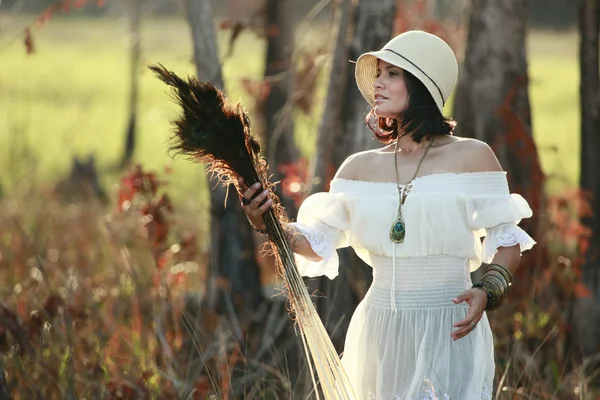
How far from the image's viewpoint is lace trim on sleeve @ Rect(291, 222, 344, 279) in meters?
4.08

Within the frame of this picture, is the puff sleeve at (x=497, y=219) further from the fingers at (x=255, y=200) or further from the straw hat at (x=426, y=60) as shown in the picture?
the fingers at (x=255, y=200)

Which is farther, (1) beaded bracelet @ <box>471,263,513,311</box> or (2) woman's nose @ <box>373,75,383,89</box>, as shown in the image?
(2) woman's nose @ <box>373,75,383,89</box>

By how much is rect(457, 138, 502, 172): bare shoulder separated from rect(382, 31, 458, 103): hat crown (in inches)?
8.3

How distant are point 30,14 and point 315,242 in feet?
132

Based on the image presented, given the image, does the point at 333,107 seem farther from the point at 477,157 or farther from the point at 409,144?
the point at 477,157

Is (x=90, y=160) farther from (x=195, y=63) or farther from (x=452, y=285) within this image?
(x=452, y=285)

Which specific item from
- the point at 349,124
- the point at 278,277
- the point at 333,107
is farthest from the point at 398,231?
the point at 278,277

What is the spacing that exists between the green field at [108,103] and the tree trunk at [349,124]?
978mm

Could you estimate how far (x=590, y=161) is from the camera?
6781 mm

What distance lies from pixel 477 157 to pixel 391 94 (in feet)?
1.28

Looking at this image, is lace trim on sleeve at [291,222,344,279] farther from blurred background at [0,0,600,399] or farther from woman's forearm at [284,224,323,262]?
blurred background at [0,0,600,399]

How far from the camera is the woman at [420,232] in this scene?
12.7 ft

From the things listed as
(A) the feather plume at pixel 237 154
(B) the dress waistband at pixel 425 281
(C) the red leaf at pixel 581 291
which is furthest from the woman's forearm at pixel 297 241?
(C) the red leaf at pixel 581 291

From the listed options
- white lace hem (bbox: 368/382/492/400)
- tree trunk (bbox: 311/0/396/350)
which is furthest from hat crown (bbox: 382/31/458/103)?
tree trunk (bbox: 311/0/396/350)
